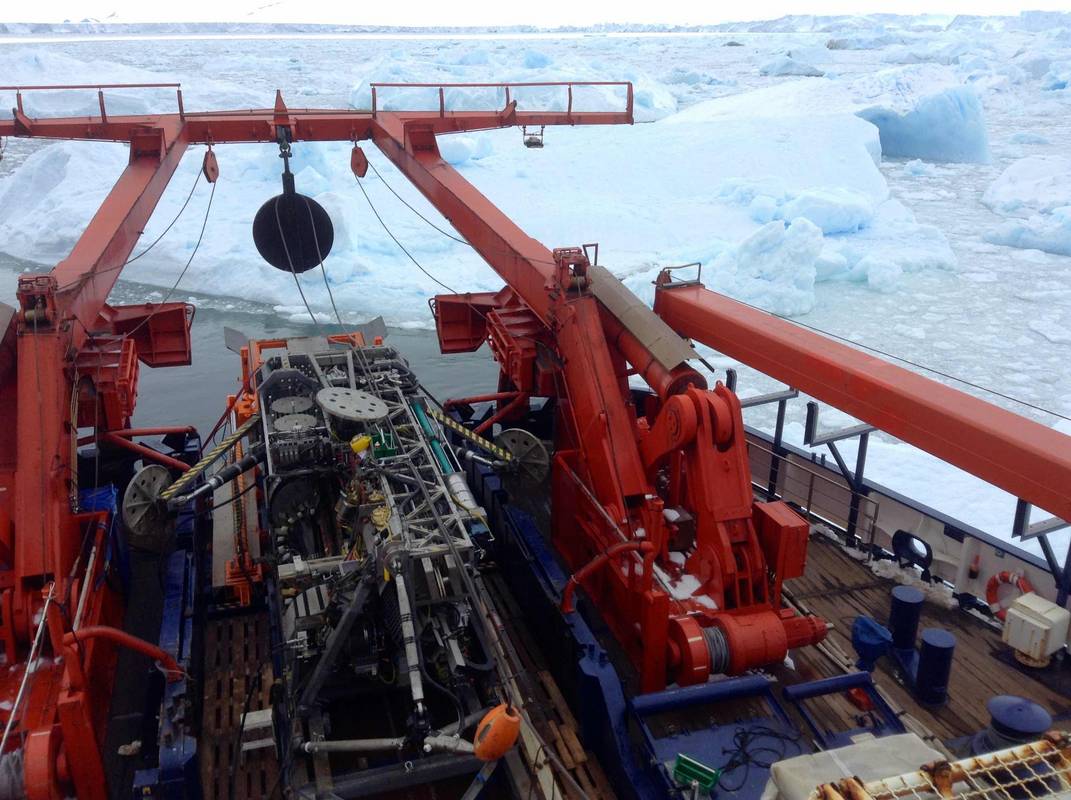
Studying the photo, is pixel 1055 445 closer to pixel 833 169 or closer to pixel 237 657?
pixel 237 657

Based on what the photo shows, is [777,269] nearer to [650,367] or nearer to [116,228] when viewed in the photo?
[650,367]

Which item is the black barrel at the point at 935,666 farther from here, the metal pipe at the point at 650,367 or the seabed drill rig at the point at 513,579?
the metal pipe at the point at 650,367

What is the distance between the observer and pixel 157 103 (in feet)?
93.4

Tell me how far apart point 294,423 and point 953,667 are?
5301 mm

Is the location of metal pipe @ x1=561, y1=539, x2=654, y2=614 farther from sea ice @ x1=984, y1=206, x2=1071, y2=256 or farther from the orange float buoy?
sea ice @ x1=984, y1=206, x2=1071, y2=256

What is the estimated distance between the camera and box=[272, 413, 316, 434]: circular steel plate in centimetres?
661

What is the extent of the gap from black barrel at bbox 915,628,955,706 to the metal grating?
3.43 m

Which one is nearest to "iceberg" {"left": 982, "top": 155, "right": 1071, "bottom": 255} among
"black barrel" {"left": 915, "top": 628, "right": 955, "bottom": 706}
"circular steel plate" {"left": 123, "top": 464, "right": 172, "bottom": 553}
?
"black barrel" {"left": 915, "top": 628, "right": 955, "bottom": 706}

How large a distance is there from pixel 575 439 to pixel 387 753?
3161mm

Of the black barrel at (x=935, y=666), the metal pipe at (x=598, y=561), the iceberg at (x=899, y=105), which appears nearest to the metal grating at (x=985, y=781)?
the metal pipe at (x=598, y=561)

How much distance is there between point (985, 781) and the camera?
9.01 ft

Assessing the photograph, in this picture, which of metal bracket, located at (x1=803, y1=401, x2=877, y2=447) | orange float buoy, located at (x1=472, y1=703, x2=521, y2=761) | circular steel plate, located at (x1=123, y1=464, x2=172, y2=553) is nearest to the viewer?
orange float buoy, located at (x1=472, y1=703, x2=521, y2=761)

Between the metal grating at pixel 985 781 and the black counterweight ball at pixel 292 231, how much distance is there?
29.8 ft

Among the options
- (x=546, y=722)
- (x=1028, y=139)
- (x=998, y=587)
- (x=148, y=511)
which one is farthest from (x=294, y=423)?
(x=1028, y=139)
